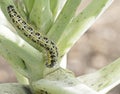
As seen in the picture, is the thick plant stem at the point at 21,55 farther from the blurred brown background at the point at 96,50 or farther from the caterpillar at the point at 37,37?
the blurred brown background at the point at 96,50

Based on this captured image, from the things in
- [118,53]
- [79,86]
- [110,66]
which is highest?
[118,53]

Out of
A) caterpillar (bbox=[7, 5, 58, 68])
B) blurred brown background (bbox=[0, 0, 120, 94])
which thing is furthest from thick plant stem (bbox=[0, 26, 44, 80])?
blurred brown background (bbox=[0, 0, 120, 94])

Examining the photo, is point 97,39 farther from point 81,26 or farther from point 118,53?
point 81,26

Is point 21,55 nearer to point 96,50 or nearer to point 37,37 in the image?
point 37,37

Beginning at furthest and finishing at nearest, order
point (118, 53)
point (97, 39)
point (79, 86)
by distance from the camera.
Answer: point (97, 39)
point (118, 53)
point (79, 86)

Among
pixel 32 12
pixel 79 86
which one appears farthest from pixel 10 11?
pixel 79 86

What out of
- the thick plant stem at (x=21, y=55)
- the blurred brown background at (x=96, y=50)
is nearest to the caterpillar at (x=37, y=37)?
the thick plant stem at (x=21, y=55)
